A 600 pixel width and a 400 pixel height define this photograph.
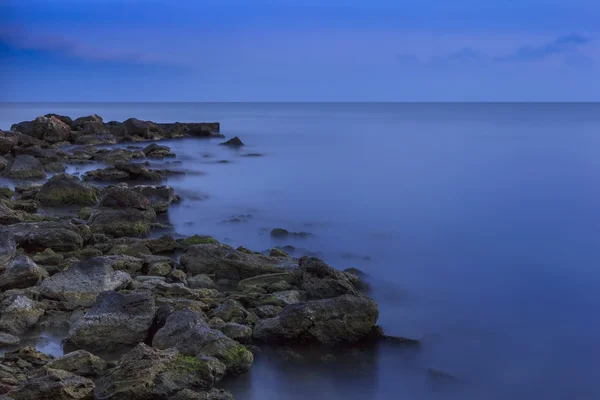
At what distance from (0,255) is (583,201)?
17857 mm

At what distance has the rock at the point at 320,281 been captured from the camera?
9.03m

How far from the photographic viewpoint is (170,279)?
952 centimetres

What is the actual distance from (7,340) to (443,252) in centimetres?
910

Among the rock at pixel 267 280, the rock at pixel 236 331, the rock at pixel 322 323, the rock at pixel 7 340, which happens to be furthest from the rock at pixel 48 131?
the rock at pixel 322 323

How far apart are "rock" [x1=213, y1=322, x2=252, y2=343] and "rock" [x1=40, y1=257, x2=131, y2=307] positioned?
1918mm

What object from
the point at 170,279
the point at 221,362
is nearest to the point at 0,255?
the point at 170,279

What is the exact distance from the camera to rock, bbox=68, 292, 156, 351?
7.29 metres

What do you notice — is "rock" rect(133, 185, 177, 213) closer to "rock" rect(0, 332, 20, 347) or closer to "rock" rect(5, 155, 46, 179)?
"rock" rect(5, 155, 46, 179)

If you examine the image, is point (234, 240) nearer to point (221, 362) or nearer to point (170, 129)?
point (221, 362)

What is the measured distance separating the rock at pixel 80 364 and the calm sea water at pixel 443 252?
4.52 feet

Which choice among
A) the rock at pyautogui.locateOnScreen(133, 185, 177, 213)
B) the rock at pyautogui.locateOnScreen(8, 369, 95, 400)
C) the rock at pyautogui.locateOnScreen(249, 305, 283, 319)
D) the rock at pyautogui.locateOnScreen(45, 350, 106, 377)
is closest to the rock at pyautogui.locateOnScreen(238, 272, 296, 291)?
the rock at pyautogui.locateOnScreen(249, 305, 283, 319)

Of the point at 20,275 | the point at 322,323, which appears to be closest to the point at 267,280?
the point at 322,323

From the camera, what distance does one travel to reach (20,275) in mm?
8781

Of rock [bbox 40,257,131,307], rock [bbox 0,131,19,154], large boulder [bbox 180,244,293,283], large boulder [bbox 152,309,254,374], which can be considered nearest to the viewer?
large boulder [bbox 152,309,254,374]
